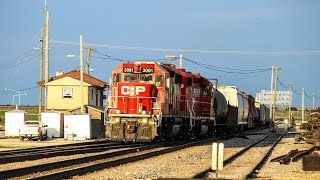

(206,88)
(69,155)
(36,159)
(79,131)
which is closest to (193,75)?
(206,88)

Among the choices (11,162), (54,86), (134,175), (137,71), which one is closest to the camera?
(134,175)

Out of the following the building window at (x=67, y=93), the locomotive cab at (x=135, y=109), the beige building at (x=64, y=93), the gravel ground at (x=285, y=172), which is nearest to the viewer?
the gravel ground at (x=285, y=172)

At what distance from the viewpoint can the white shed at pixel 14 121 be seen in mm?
42906

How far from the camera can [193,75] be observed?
115 ft

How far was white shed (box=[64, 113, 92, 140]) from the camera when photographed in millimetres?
40781

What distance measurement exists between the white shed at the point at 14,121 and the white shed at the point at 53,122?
179cm

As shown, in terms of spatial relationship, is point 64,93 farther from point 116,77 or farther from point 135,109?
point 135,109

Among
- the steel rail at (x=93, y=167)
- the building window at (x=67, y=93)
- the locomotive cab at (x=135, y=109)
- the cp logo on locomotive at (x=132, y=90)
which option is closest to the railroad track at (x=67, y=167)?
the steel rail at (x=93, y=167)

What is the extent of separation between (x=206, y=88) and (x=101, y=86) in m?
19.8

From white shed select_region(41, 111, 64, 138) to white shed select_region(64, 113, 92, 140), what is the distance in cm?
152

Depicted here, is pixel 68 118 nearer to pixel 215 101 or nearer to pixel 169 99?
pixel 215 101

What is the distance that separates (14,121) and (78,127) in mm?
5597

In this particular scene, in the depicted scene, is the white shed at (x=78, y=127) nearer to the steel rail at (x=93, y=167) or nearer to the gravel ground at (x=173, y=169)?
the steel rail at (x=93, y=167)

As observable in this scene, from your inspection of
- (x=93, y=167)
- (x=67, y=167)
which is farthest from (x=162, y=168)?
(x=67, y=167)
